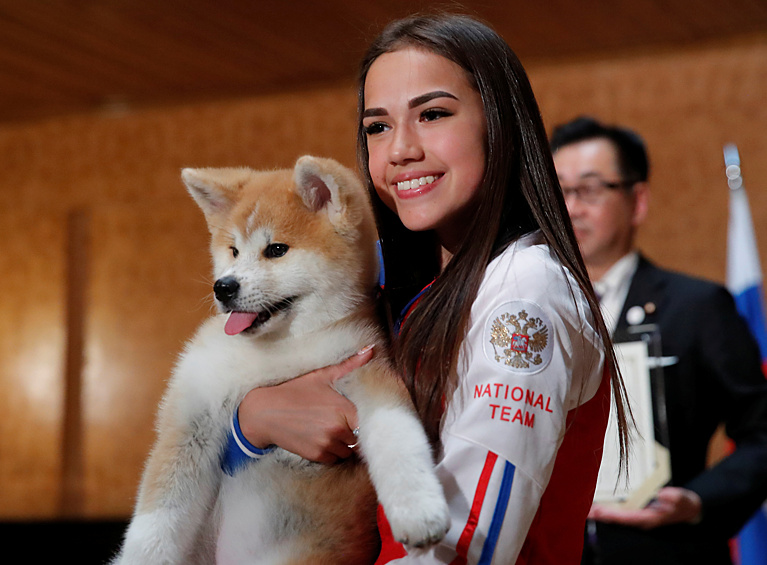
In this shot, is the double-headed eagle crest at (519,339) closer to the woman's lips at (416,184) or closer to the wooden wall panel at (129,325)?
the woman's lips at (416,184)

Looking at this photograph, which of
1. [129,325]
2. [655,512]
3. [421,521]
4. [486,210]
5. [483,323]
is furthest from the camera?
[129,325]

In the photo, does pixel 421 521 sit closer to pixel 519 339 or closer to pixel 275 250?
pixel 519 339

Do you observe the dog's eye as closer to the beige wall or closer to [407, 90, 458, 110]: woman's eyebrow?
[407, 90, 458, 110]: woman's eyebrow

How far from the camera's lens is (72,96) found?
6.49 meters

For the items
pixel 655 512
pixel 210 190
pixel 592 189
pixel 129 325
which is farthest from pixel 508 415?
pixel 129 325

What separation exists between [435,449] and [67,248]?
253 inches

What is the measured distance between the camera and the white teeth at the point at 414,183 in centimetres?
135

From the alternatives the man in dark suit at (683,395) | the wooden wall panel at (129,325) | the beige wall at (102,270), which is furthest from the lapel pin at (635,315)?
the wooden wall panel at (129,325)

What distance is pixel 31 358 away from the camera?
688 centimetres

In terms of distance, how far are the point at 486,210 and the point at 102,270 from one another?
20.3ft

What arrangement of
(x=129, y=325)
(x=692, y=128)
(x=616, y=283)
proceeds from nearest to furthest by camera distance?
(x=616, y=283) → (x=692, y=128) → (x=129, y=325)

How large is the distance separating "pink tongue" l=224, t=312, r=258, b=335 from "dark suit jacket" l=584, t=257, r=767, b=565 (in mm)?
1504

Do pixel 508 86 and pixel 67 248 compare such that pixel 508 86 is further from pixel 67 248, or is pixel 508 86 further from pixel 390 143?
pixel 67 248

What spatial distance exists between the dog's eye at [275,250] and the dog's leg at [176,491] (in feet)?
1.08
